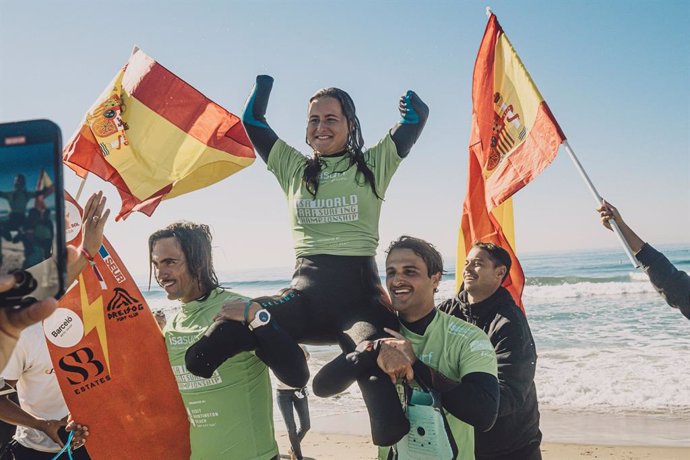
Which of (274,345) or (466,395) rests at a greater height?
(274,345)

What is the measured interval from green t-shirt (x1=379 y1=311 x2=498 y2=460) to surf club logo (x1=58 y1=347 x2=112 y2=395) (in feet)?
6.04

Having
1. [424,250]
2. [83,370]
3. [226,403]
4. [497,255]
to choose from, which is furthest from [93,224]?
[497,255]

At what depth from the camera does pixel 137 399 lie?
12.0 ft

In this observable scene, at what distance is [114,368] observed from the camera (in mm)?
3766

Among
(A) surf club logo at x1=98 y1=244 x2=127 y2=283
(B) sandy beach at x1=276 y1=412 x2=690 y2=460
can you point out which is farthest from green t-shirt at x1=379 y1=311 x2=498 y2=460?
(B) sandy beach at x1=276 y1=412 x2=690 y2=460

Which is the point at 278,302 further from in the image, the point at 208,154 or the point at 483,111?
the point at 483,111

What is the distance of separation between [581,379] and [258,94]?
30.1ft

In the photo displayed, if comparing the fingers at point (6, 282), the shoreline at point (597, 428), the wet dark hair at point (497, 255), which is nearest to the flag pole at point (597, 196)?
the wet dark hair at point (497, 255)

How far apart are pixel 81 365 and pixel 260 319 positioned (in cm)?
160

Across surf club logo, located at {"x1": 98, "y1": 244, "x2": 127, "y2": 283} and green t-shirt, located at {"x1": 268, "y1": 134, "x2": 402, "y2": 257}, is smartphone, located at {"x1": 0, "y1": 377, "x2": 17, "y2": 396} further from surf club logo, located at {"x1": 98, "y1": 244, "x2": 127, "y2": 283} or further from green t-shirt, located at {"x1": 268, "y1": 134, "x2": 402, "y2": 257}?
green t-shirt, located at {"x1": 268, "y1": 134, "x2": 402, "y2": 257}

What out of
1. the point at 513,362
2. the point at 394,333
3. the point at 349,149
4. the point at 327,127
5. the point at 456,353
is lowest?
the point at 513,362

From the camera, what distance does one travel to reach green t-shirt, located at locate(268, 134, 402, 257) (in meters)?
3.31

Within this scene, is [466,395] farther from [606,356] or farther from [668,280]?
[606,356]

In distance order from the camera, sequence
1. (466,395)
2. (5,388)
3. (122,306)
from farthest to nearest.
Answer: (5,388)
(122,306)
(466,395)
